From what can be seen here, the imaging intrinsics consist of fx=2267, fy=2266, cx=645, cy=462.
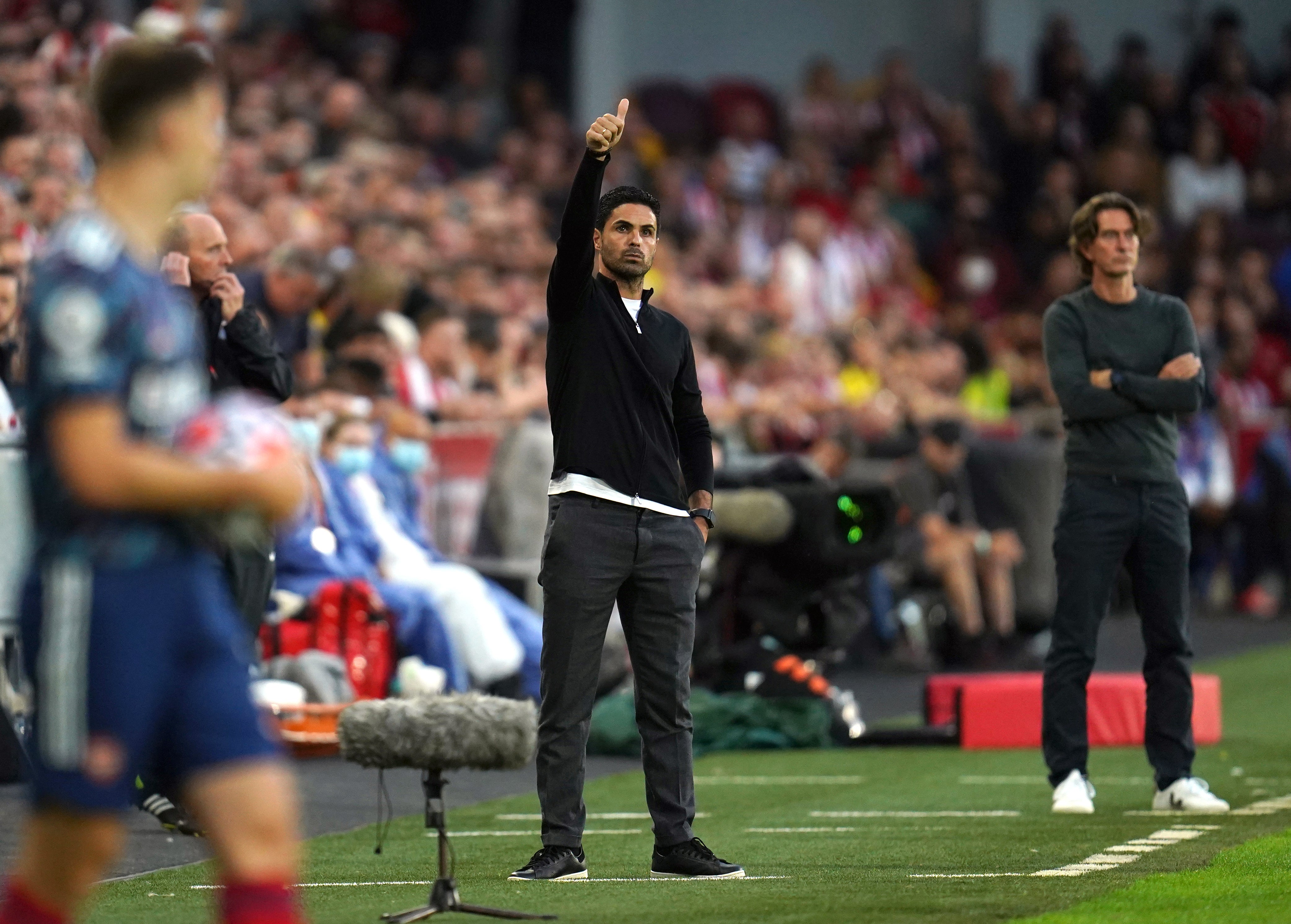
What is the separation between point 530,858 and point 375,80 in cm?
1411

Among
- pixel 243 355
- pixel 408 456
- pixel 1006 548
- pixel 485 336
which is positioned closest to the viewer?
pixel 243 355

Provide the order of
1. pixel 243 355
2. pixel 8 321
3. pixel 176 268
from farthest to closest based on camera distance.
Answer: pixel 8 321 < pixel 243 355 < pixel 176 268

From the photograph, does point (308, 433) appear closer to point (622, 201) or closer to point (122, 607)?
point (622, 201)

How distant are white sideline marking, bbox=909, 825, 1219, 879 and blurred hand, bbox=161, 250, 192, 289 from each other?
3.02 m

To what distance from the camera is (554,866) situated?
22.0ft

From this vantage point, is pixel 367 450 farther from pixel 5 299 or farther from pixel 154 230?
pixel 154 230

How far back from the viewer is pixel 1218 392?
68.6 ft

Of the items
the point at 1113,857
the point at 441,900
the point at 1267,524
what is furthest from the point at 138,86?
the point at 1267,524

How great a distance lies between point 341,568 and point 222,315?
3.99 meters

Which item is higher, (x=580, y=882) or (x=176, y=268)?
(x=176, y=268)

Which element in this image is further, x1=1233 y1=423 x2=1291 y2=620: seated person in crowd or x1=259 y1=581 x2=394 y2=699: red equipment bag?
x1=1233 y1=423 x2=1291 y2=620: seated person in crowd

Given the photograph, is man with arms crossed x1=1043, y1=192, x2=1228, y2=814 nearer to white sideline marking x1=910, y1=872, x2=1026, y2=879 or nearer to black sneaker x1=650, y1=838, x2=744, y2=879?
white sideline marking x1=910, y1=872, x2=1026, y2=879

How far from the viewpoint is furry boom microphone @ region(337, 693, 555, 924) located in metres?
5.82

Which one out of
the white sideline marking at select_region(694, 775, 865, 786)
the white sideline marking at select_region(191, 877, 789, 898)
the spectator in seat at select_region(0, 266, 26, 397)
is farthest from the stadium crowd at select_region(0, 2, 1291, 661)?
the white sideline marking at select_region(191, 877, 789, 898)
